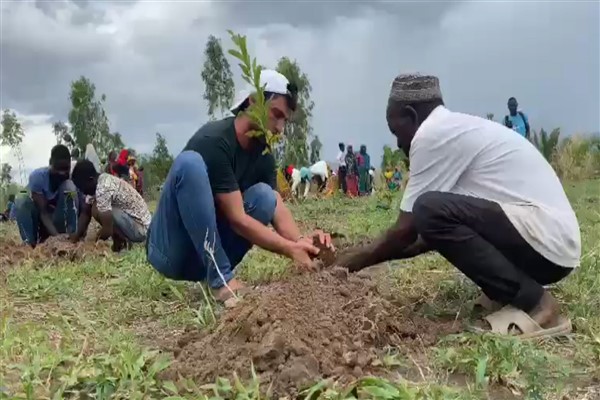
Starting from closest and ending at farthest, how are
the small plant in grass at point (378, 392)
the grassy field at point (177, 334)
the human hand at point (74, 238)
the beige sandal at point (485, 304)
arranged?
the small plant in grass at point (378, 392) → the grassy field at point (177, 334) → the beige sandal at point (485, 304) → the human hand at point (74, 238)

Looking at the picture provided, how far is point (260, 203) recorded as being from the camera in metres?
3.67

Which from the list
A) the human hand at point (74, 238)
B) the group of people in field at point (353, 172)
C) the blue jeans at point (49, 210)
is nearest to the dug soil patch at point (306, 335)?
the human hand at point (74, 238)

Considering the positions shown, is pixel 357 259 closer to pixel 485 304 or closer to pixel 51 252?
pixel 485 304

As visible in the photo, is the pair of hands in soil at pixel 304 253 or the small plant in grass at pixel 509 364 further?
the pair of hands in soil at pixel 304 253

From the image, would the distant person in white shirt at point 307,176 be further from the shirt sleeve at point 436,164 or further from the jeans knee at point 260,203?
the shirt sleeve at point 436,164

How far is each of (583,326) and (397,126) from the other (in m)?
1.03

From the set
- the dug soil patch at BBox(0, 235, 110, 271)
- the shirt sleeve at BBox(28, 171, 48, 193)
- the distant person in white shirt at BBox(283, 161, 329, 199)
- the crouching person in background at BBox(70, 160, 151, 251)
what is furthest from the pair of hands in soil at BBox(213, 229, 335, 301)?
the distant person in white shirt at BBox(283, 161, 329, 199)

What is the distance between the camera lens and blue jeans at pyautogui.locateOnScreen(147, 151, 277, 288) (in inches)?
130

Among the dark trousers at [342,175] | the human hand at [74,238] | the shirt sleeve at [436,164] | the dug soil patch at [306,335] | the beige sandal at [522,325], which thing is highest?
the shirt sleeve at [436,164]

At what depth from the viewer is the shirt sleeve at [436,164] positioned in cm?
281

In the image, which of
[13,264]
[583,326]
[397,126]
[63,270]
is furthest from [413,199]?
[13,264]

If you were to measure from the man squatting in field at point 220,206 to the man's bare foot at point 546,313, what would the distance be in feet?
Result: 3.09

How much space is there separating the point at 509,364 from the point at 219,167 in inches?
61.5

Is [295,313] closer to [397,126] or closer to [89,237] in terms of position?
[397,126]
